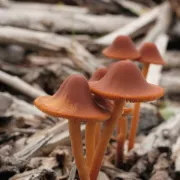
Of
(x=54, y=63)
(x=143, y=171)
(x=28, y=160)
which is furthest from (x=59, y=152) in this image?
(x=54, y=63)

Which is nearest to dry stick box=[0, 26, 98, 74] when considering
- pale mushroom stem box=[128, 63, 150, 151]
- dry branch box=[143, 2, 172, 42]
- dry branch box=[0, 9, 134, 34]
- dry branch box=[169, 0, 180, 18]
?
dry branch box=[0, 9, 134, 34]

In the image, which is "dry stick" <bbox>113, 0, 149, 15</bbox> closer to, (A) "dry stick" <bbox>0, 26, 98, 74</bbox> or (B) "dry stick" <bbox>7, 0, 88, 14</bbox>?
(B) "dry stick" <bbox>7, 0, 88, 14</bbox>

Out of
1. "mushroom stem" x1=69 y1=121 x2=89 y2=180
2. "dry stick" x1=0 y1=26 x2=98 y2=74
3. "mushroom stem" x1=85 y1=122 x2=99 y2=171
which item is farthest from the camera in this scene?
"dry stick" x1=0 y1=26 x2=98 y2=74

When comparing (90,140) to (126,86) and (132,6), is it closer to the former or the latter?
(126,86)

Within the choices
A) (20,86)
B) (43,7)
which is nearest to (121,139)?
(20,86)

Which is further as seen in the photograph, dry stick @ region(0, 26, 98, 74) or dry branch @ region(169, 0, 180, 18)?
dry branch @ region(169, 0, 180, 18)

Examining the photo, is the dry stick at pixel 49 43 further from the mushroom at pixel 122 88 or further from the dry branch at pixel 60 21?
the mushroom at pixel 122 88
